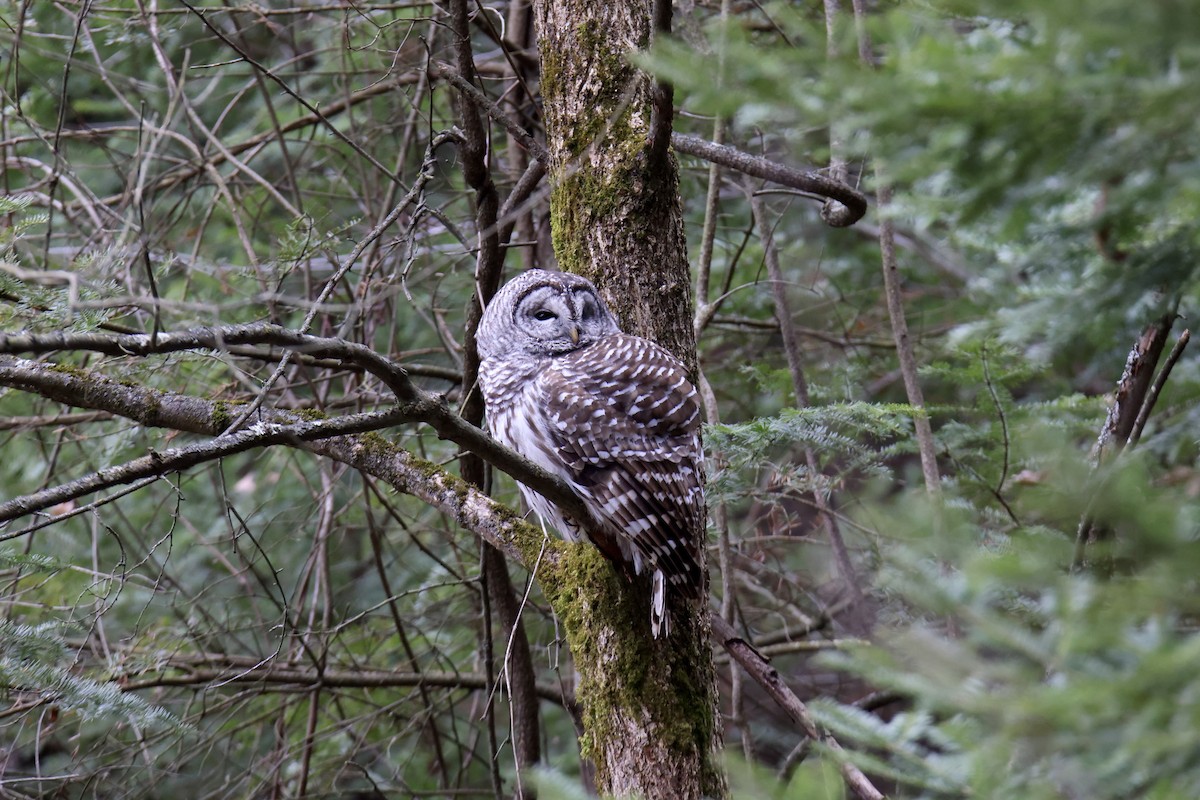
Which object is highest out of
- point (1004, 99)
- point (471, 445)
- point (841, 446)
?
point (1004, 99)

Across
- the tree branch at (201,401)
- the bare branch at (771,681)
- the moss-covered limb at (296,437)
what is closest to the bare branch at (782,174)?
the tree branch at (201,401)

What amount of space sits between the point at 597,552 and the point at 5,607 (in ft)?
7.82

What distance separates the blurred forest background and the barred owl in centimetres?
51

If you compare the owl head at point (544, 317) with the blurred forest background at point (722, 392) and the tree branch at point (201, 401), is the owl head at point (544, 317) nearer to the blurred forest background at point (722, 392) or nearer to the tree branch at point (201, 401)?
the blurred forest background at point (722, 392)

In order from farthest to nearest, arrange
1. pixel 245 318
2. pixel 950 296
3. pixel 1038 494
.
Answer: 1. pixel 950 296
2. pixel 245 318
3. pixel 1038 494

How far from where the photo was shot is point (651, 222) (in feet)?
10.5

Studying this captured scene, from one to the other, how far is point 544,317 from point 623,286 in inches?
16.7

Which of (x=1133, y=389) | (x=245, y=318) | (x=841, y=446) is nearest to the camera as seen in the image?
(x=1133, y=389)

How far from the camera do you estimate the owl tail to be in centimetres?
285

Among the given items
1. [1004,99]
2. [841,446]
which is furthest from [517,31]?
[1004,99]

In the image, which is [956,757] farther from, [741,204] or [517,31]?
[741,204]

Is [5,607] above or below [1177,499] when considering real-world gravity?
below

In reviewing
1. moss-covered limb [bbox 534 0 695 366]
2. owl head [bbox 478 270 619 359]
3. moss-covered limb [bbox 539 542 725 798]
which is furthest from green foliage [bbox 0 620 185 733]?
moss-covered limb [bbox 534 0 695 366]

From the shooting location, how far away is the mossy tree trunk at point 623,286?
2.79m
